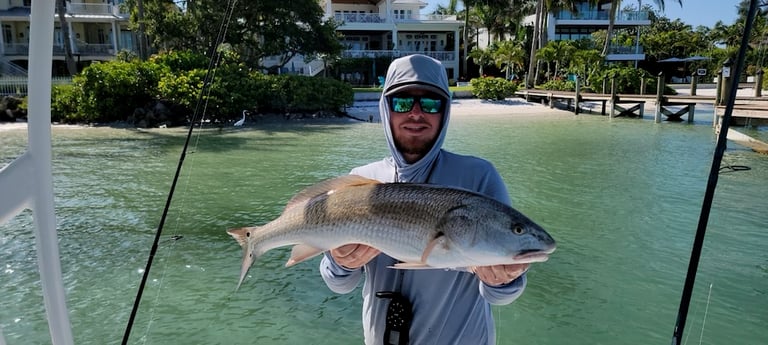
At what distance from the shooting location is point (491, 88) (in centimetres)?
3753

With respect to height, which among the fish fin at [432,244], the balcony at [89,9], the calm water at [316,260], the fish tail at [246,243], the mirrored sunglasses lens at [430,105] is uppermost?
the balcony at [89,9]

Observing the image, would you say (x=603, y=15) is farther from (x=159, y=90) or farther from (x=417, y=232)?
(x=417, y=232)

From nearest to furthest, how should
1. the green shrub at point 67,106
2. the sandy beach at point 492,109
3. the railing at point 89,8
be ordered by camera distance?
the green shrub at point 67,106 < the sandy beach at point 492,109 < the railing at point 89,8

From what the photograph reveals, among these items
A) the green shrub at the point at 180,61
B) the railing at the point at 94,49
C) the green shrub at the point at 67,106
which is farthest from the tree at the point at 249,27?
the railing at the point at 94,49

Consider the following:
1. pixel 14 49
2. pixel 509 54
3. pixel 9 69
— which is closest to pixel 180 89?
pixel 9 69

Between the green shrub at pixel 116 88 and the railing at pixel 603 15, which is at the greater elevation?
the railing at pixel 603 15

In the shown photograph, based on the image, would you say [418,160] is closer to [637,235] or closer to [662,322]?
[662,322]

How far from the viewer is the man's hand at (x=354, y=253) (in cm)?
196

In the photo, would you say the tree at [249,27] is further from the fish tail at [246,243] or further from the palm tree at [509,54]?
the fish tail at [246,243]

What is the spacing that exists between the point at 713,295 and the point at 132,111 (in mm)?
26030

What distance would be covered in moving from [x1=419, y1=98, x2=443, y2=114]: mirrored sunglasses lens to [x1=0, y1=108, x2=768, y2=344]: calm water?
391cm

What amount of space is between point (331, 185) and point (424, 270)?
0.49 metres

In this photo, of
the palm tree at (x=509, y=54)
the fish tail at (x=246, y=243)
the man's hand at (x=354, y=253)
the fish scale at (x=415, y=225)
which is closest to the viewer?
the fish scale at (x=415, y=225)

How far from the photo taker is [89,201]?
1102 cm
